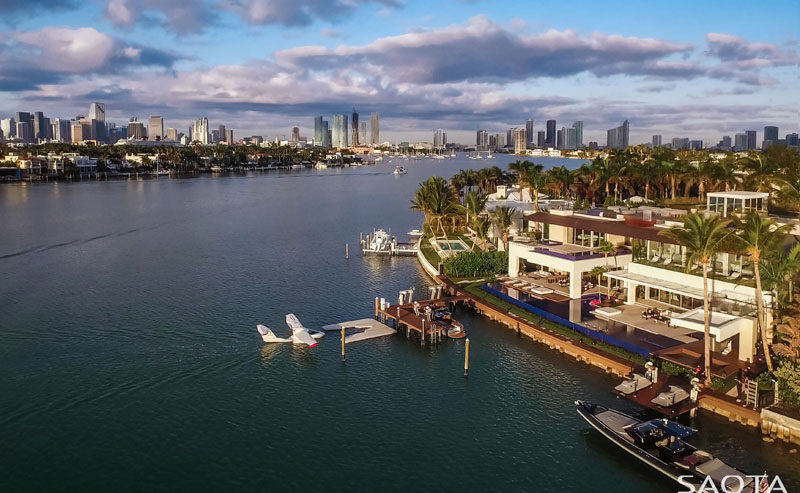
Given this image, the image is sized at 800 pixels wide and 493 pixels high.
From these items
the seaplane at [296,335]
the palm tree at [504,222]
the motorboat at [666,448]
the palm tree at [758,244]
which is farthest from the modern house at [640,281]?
the seaplane at [296,335]

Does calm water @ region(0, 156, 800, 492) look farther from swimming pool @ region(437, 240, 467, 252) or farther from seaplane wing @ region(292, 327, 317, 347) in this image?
swimming pool @ region(437, 240, 467, 252)

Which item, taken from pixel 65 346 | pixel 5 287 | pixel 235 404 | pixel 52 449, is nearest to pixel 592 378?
pixel 235 404

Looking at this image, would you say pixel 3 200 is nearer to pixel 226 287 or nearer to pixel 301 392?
pixel 226 287

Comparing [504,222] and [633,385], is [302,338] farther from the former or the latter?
[504,222]

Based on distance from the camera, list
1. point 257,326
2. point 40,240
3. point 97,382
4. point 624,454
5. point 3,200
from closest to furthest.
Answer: point 624,454 → point 97,382 → point 257,326 → point 40,240 → point 3,200

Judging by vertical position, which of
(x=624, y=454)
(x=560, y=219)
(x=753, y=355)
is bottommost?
(x=624, y=454)

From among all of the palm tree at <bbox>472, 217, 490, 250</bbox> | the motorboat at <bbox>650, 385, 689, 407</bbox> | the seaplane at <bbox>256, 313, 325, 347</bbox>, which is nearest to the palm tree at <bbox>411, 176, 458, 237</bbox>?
the palm tree at <bbox>472, 217, 490, 250</bbox>
